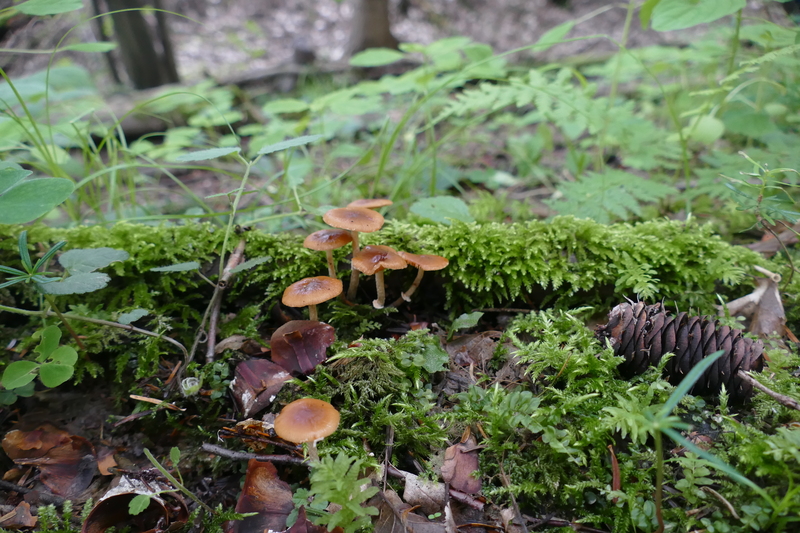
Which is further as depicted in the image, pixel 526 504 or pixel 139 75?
pixel 139 75

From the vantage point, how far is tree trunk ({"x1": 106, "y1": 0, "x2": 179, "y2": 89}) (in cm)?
697

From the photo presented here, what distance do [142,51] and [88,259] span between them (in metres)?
7.40

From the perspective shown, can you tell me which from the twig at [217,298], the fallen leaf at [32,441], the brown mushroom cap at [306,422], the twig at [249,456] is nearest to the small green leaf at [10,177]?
the twig at [217,298]

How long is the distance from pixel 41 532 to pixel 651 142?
14.7ft

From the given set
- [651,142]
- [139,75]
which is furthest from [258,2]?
[651,142]

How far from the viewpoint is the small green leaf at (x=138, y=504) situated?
1.38 metres

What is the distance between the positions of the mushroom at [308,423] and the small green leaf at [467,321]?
79cm

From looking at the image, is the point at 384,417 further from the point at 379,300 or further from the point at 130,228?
the point at 130,228

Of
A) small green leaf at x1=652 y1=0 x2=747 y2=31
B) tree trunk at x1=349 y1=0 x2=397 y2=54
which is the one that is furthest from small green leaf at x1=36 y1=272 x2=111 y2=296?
tree trunk at x1=349 y1=0 x2=397 y2=54

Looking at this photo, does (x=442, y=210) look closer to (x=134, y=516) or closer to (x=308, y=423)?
(x=308, y=423)

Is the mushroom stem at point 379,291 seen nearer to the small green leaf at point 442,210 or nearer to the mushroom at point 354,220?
the mushroom at point 354,220

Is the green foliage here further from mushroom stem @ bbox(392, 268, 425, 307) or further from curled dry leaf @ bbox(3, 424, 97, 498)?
curled dry leaf @ bbox(3, 424, 97, 498)

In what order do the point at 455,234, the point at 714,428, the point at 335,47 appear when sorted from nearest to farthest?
the point at 714,428 < the point at 455,234 < the point at 335,47

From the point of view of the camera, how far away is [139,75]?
7.53m
